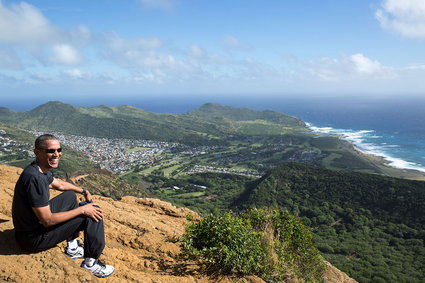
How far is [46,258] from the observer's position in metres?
5.00

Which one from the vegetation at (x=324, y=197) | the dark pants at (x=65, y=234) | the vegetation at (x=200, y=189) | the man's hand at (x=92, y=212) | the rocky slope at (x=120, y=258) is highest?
the man's hand at (x=92, y=212)

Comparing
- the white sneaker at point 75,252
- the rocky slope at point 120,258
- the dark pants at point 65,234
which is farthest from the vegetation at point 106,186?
the dark pants at point 65,234

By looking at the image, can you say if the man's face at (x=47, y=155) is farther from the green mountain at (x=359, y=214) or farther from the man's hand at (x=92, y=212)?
the green mountain at (x=359, y=214)

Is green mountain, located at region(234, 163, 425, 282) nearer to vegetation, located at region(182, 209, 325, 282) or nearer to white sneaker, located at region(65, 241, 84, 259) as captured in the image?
vegetation, located at region(182, 209, 325, 282)

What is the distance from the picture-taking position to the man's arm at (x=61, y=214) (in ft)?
15.2

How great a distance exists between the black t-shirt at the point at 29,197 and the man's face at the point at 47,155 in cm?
15

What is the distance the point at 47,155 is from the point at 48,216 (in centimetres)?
110

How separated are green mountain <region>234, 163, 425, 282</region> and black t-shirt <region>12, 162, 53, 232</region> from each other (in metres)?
34.8

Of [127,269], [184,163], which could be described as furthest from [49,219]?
[184,163]

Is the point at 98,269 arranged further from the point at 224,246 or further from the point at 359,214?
the point at 359,214

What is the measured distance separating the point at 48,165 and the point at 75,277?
2072 millimetres

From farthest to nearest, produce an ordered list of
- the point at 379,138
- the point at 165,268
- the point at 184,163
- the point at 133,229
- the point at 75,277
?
the point at 379,138 < the point at 184,163 < the point at 133,229 < the point at 165,268 < the point at 75,277

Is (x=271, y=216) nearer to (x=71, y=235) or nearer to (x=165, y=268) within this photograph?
(x=165, y=268)

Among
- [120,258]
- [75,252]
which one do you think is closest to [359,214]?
[120,258]
